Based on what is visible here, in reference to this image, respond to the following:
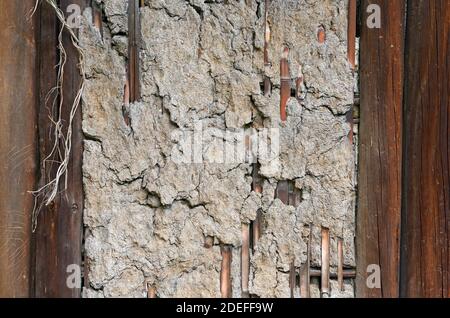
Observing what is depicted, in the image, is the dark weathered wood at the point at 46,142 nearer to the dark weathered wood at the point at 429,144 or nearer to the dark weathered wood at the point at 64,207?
the dark weathered wood at the point at 64,207

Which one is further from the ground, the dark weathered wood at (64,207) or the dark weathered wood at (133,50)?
the dark weathered wood at (133,50)

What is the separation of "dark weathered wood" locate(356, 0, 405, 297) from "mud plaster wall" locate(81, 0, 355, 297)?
73 millimetres

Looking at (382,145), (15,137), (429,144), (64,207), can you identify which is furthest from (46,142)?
(429,144)

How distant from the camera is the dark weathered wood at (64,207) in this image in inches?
69.9

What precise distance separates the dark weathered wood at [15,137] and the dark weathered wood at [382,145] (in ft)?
3.68

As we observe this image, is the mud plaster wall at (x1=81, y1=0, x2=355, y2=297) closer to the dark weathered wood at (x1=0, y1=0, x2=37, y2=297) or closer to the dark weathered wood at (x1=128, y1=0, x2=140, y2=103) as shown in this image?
the dark weathered wood at (x1=128, y1=0, x2=140, y2=103)

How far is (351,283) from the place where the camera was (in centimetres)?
180

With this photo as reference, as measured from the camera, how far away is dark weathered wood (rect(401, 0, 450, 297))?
1770 mm

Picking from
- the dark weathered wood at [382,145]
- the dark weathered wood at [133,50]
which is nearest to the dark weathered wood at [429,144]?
the dark weathered wood at [382,145]

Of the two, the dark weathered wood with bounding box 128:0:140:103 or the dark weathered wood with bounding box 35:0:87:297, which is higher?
the dark weathered wood with bounding box 128:0:140:103

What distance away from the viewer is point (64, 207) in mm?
1776

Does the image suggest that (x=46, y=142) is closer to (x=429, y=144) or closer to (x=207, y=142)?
(x=207, y=142)

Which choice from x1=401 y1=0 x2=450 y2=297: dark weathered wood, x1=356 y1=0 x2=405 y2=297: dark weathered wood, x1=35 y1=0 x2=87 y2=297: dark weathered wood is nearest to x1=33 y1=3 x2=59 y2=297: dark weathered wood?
x1=35 y1=0 x2=87 y2=297: dark weathered wood

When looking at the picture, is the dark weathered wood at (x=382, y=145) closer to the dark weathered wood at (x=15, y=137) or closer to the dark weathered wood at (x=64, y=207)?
the dark weathered wood at (x=64, y=207)
